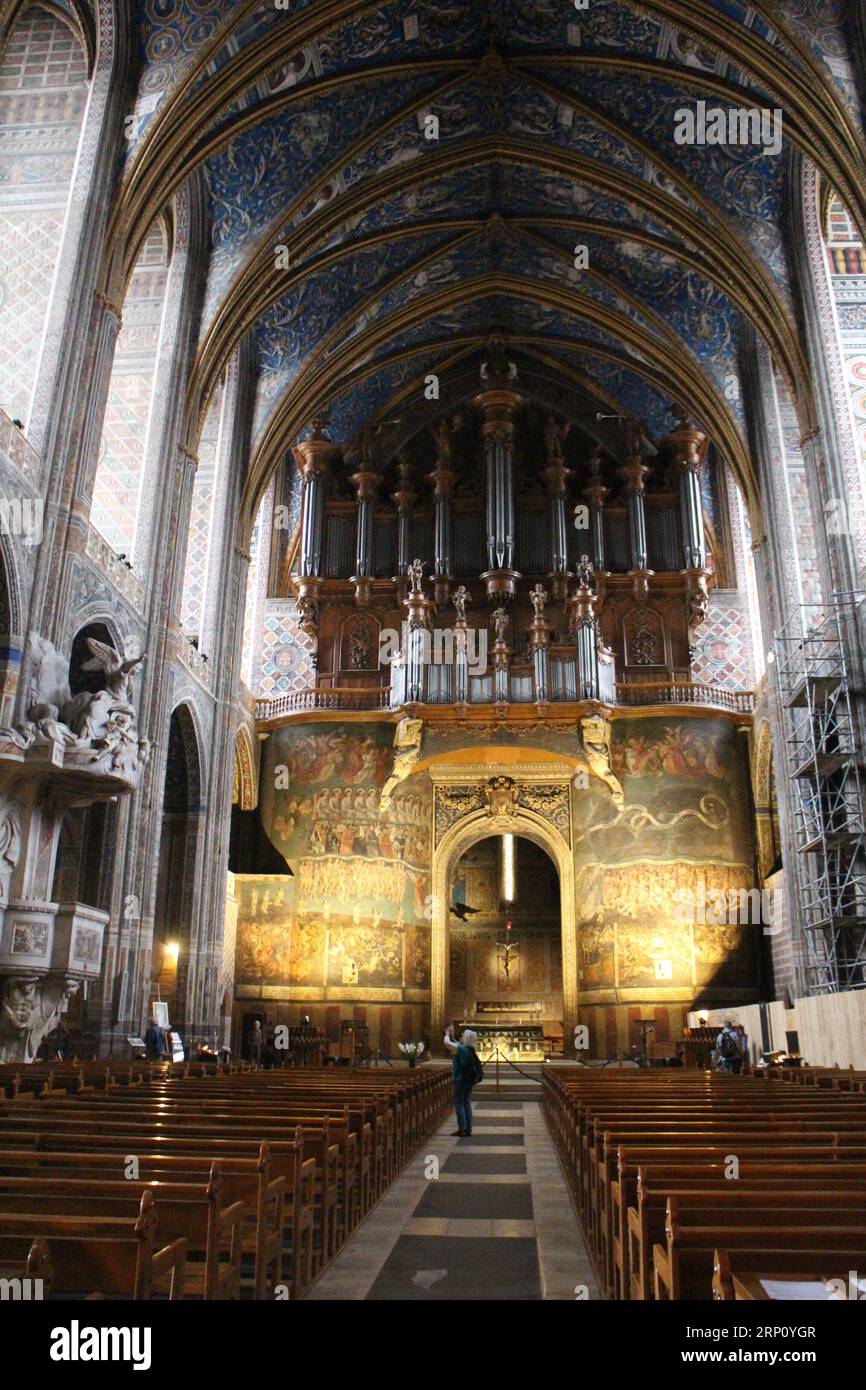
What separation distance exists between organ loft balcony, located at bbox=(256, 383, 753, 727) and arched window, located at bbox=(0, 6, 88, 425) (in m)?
12.1

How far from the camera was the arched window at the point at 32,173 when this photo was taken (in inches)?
570

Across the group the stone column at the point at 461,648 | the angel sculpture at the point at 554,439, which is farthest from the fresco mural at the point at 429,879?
the angel sculpture at the point at 554,439

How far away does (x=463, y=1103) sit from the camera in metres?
12.2

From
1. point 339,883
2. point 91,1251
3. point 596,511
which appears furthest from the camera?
point 596,511

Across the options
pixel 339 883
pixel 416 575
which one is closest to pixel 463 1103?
pixel 339 883

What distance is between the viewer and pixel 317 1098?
27.3 ft

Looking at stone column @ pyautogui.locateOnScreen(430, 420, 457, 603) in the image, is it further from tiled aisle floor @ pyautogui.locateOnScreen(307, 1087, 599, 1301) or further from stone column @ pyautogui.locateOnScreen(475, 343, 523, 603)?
tiled aisle floor @ pyautogui.locateOnScreen(307, 1087, 599, 1301)

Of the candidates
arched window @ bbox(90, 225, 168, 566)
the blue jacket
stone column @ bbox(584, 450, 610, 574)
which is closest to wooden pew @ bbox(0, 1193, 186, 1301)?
the blue jacket

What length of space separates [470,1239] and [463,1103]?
598 cm

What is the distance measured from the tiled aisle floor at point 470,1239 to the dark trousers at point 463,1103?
1.29m

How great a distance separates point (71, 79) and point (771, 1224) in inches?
718

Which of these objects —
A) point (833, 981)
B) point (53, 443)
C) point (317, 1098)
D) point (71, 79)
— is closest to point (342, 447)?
point (71, 79)

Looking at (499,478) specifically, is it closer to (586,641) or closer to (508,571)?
(508,571)

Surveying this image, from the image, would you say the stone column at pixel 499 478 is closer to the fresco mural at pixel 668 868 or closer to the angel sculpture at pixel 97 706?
the fresco mural at pixel 668 868
